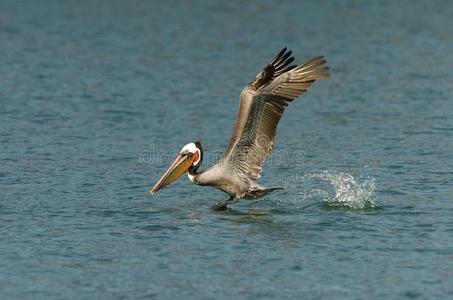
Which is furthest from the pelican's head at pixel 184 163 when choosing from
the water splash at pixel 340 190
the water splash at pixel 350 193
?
the water splash at pixel 350 193

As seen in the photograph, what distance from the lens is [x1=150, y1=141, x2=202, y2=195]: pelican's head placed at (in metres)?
12.1

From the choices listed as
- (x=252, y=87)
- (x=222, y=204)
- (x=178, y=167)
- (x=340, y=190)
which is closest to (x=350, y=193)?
(x=340, y=190)

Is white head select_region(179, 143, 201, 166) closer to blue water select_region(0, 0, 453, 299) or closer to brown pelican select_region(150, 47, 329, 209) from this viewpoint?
brown pelican select_region(150, 47, 329, 209)

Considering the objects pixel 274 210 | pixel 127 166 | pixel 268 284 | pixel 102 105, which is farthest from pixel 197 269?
pixel 102 105

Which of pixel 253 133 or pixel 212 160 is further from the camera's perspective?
pixel 212 160

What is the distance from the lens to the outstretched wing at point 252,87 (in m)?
11.7

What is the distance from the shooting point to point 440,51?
77.9 feet

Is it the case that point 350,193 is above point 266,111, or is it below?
below

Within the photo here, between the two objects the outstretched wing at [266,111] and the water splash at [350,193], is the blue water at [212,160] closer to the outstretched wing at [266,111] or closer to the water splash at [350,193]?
the water splash at [350,193]

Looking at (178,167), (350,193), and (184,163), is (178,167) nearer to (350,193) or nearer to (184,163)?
(184,163)

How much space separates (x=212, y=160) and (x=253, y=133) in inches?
111

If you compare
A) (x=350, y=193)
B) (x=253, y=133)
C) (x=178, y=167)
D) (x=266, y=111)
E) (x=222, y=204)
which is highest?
(x=266, y=111)

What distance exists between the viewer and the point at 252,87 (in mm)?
11820

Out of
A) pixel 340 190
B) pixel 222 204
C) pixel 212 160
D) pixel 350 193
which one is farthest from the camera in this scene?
pixel 212 160
